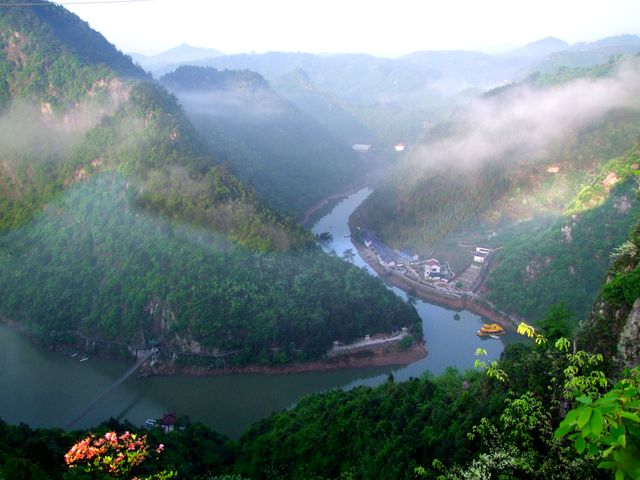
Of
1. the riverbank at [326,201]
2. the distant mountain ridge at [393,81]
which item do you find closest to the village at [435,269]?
the riverbank at [326,201]

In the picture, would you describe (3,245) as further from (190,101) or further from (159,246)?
(190,101)

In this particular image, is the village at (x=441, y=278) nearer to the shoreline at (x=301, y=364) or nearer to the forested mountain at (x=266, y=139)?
the shoreline at (x=301, y=364)

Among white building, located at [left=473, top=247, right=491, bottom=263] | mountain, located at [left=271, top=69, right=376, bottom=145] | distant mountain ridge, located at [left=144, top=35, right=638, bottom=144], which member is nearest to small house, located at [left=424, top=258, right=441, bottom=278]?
white building, located at [left=473, top=247, right=491, bottom=263]

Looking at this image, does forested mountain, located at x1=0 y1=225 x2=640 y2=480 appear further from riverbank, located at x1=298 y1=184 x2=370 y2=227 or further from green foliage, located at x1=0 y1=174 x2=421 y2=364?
riverbank, located at x1=298 y1=184 x2=370 y2=227

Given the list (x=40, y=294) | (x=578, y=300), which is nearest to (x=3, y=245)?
(x=40, y=294)

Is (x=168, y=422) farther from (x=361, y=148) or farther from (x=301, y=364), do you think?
(x=361, y=148)
